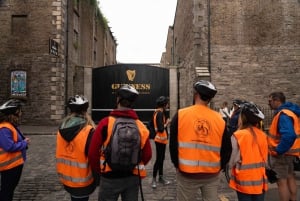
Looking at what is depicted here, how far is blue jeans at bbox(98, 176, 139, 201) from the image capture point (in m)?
3.52

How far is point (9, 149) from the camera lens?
14.6ft

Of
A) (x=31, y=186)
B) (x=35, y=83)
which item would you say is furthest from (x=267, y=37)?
(x=31, y=186)

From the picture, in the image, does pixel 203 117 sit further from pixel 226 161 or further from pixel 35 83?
pixel 35 83

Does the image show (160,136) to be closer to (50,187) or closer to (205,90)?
(50,187)

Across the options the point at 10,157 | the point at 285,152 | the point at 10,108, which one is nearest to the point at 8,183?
the point at 10,157

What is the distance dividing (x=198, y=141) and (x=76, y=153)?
1.26 m

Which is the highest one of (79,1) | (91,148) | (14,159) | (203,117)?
(79,1)

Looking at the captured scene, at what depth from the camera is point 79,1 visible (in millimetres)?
24719

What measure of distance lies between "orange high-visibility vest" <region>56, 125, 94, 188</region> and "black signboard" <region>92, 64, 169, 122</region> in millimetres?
17646

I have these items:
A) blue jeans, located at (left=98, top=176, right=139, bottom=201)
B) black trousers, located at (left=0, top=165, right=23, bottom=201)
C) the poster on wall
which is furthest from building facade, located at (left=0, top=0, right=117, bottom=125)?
blue jeans, located at (left=98, top=176, right=139, bottom=201)

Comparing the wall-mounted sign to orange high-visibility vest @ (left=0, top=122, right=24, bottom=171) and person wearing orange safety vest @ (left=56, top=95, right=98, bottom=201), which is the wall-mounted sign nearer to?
orange high-visibility vest @ (left=0, top=122, right=24, bottom=171)

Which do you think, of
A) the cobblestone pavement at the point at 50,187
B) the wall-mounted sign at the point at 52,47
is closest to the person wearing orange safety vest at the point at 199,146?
the cobblestone pavement at the point at 50,187

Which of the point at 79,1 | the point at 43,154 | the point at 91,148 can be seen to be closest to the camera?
the point at 91,148

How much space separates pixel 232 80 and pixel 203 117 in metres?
15.5
